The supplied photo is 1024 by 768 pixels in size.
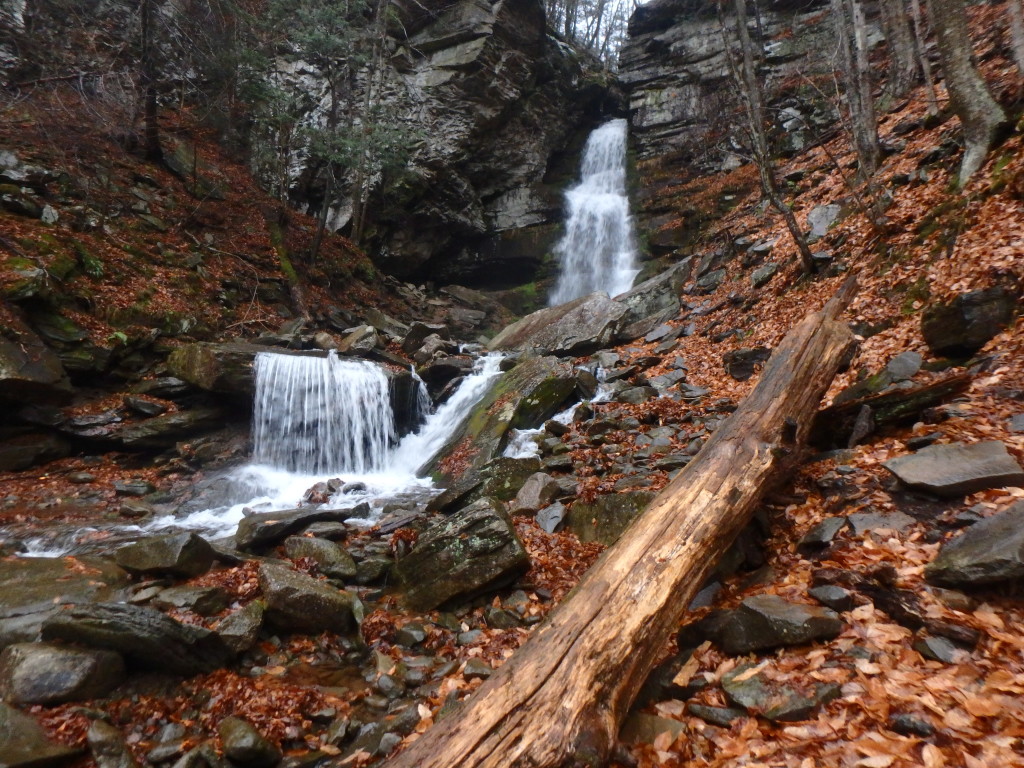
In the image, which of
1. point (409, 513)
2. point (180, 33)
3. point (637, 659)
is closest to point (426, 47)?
point (180, 33)

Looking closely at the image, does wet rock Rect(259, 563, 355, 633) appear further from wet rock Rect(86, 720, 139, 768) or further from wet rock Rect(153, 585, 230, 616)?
wet rock Rect(86, 720, 139, 768)

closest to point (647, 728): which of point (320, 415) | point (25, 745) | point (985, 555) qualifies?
point (985, 555)

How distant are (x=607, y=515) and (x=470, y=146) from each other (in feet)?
64.9

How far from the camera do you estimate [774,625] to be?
2.96 meters

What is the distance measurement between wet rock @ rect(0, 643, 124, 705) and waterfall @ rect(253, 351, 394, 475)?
7059 millimetres

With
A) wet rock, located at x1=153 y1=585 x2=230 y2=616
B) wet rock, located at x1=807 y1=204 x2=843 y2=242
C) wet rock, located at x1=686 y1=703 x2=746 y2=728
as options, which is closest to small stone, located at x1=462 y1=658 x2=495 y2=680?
wet rock, located at x1=686 y1=703 x2=746 y2=728

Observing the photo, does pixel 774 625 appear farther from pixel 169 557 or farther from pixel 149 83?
pixel 149 83

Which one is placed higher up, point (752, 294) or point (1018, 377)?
point (752, 294)

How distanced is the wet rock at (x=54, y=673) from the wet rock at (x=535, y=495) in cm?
406

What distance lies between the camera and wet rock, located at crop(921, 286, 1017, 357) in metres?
4.99

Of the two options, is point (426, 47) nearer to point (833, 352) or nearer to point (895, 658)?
point (833, 352)

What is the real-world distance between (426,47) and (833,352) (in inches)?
883

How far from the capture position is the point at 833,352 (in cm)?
527

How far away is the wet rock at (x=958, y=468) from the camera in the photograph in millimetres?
3287
